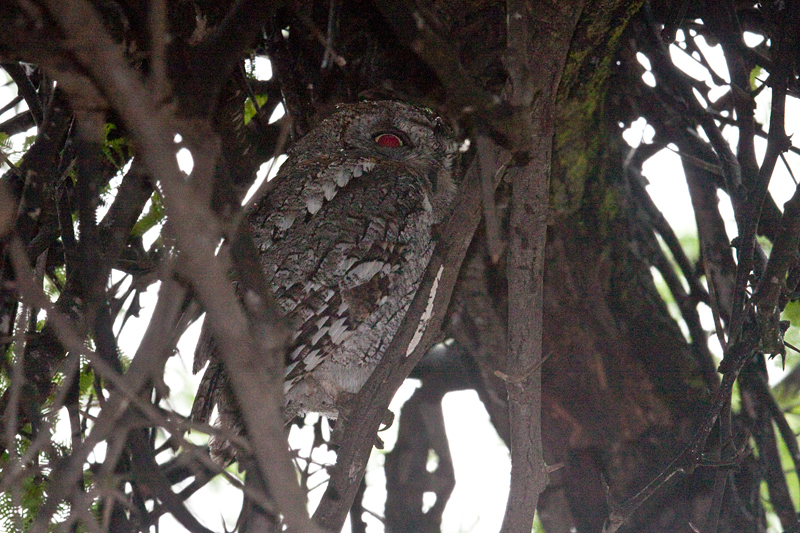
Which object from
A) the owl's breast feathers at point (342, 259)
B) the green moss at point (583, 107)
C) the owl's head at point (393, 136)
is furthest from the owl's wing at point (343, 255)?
the green moss at point (583, 107)

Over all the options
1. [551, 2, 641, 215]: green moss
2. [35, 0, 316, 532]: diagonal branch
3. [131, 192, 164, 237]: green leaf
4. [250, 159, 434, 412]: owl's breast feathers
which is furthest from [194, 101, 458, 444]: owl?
[35, 0, 316, 532]: diagonal branch

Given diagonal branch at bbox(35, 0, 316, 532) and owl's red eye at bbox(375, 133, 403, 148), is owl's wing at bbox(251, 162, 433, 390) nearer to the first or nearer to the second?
owl's red eye at bbox(375, 133, 403, 148)

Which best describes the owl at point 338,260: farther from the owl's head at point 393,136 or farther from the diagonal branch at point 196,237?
the diagonal branch at point 196,237

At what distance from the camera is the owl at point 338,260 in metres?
1.73

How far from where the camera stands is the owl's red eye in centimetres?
221

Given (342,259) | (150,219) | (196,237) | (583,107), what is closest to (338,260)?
(342,259)

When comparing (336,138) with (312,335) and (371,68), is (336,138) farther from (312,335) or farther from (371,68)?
(312,335)

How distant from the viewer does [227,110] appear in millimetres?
1869

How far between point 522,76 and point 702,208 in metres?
1.31

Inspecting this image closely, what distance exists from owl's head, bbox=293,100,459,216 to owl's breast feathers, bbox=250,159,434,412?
209 millimetres

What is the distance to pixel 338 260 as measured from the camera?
177 centimetres

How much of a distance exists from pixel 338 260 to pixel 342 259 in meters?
0.01

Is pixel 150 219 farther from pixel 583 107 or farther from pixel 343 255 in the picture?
pixel 583 107

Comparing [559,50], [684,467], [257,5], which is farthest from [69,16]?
[684,467]
